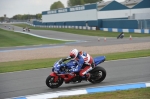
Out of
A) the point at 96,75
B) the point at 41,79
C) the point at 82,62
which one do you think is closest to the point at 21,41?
the point at 41,79

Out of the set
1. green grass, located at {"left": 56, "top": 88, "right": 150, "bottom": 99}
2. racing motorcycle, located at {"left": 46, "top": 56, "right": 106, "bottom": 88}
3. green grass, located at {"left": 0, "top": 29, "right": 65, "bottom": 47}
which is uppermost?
racing motorcycle, located at {"left": 46, "top": 56, "right": 106, "bottom": 88}

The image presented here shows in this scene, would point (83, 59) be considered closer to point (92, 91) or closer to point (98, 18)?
point (92, 91)

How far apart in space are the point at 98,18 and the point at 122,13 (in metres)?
5.85

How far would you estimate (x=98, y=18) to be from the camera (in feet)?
197

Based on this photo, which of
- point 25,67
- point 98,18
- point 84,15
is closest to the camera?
point 25,67

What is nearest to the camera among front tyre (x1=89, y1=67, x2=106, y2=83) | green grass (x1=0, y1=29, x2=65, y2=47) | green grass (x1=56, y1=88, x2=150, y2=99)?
green grass (x1=56, y1=88, x2=150, y2=99)

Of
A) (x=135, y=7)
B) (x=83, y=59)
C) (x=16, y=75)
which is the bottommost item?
(x=16, y=75)

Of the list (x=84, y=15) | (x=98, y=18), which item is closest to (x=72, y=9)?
(x=84, y=15)

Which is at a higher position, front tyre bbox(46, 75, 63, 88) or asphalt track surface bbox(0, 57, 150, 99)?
front tyre bbox(46, 75, 63, 88)

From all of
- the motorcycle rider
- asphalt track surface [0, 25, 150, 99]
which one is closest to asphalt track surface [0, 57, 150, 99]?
asphalt track surface [0, 25, 150, 99]

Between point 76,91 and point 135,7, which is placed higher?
point 135,7

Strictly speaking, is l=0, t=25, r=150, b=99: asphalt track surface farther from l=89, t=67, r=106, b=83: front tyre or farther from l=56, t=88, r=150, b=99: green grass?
l=56, t=88, r=150, b=99: green grass

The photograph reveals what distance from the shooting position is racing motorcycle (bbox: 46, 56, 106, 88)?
10922mm

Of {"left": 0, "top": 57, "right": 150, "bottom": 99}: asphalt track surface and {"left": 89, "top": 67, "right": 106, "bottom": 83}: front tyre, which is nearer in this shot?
{"left": 0, "top": 57, "right": 150, "bottom": 99}: asphalt track surface
